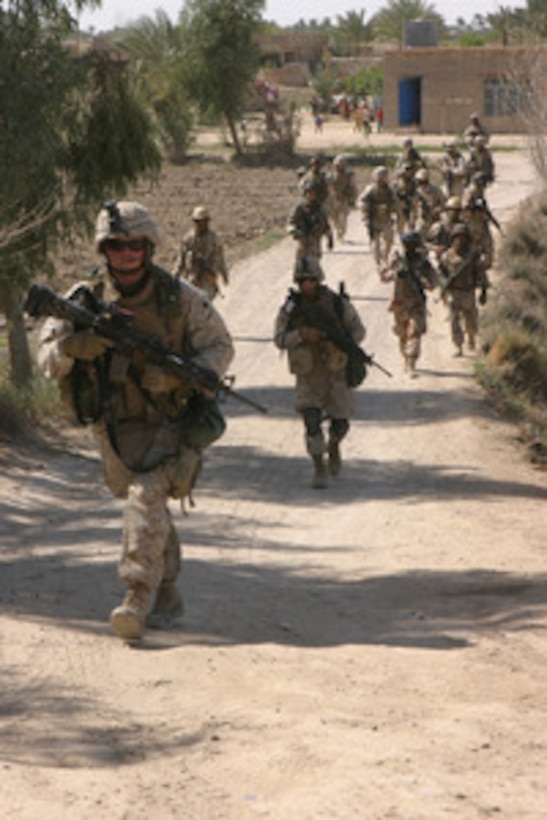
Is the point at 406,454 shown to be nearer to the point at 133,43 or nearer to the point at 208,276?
the point at 208,276

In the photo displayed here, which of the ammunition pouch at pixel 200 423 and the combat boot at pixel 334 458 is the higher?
the ammunition pouch at pixel 200 423

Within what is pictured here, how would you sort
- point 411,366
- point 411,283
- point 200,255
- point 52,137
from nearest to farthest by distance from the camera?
point 52,137, point 411,283, point 411,366, point 200,255

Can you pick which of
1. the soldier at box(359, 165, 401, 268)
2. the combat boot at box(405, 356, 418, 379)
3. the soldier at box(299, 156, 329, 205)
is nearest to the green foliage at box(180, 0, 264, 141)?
the soldier at box(299, 156, 329, 205)

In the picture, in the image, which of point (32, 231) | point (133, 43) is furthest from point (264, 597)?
point (133, 43)

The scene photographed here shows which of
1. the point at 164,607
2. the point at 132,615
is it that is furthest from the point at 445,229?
the point at 132,615

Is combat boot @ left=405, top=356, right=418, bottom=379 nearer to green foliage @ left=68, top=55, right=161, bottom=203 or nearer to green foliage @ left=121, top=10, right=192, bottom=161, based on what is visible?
green foliage @ left=68, top=55, right=161, bottom=203

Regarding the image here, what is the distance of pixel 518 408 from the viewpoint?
17047mm

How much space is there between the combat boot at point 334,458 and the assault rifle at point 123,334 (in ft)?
18.0

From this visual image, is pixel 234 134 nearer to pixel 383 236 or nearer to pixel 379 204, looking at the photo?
pixel 383 236

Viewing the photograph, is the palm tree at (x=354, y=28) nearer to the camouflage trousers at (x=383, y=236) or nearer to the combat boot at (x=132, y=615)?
the camouflage trousers at (x=383, y=236)

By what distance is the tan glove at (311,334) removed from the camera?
39.1 feet

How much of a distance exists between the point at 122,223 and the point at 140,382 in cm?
68

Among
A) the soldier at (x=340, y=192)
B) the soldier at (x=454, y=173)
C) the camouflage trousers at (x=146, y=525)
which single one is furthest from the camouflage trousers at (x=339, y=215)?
the camouflage trousers at (x=146, y=525)

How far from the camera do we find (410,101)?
59531mm
